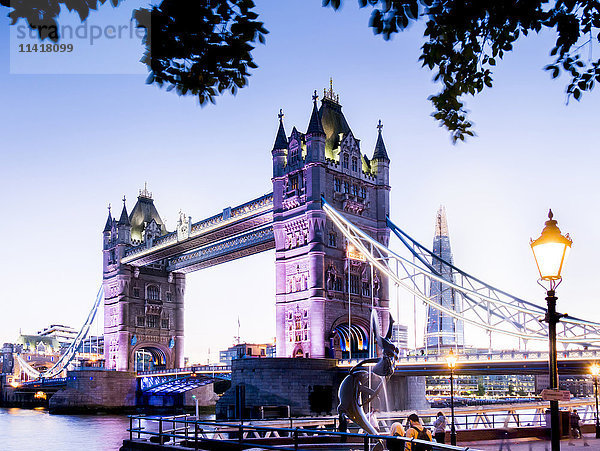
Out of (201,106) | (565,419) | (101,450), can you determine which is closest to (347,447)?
(565,419)

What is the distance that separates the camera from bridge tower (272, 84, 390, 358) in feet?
171

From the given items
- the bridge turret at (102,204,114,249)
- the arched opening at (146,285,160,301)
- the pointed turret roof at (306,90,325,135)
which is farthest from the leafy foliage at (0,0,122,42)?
the bridge turret at (102,204,114,249)

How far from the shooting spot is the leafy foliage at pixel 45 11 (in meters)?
5.99

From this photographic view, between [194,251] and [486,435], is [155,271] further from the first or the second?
[486,435]

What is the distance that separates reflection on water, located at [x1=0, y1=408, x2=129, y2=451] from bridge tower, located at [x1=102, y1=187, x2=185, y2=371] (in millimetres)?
16093

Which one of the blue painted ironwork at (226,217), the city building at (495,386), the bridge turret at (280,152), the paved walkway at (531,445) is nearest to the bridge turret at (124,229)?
the blue painted ironwork at (226,217)

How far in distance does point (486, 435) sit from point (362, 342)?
103 ft

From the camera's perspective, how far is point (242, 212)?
6209cm

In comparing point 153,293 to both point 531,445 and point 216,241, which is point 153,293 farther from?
point 531,445

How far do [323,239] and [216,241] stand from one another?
63.0 feet

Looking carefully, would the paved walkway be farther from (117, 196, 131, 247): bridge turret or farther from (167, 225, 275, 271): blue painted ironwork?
(117, 196, 131, 247): bridge turret

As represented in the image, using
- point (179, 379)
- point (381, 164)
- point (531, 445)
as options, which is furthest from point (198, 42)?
point (179, 379)

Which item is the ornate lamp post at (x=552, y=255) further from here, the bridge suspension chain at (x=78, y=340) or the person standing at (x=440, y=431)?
the bridge suspension chain at (x=78, y=340)

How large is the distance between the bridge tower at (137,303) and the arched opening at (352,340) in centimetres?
2905
